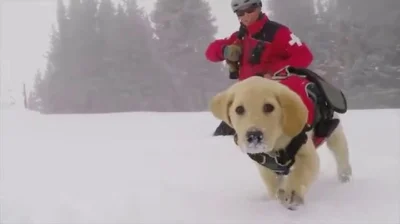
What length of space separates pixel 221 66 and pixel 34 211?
907 inches

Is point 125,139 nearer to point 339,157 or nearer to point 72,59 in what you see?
point 339,157

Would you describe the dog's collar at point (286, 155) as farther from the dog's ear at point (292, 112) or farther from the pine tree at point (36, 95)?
the pine tree at point (36, 95)

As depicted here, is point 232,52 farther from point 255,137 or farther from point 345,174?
point 255,137

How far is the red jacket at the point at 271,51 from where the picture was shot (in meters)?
3.49

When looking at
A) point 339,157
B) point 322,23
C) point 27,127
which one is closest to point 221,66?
point 322,23

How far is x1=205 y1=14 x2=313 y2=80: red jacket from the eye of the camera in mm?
3490

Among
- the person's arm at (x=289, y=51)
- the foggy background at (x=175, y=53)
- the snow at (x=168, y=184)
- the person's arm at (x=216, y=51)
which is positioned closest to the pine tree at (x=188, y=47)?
the foggy background at (x=175, y=53)

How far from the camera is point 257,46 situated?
3.78 meters

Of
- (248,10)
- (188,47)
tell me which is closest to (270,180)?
(248,10)

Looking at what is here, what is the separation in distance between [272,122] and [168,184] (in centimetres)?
109

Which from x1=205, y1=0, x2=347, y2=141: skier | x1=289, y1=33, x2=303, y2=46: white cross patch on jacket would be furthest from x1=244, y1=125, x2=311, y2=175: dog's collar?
x1=289, y1=33, x2=303, y2=46: white cross patch on jacket

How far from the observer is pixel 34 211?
2.76 m

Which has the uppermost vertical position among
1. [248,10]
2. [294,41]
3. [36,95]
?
[248,10]

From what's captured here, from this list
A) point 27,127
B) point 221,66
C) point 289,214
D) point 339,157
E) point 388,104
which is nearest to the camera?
point 289,214
